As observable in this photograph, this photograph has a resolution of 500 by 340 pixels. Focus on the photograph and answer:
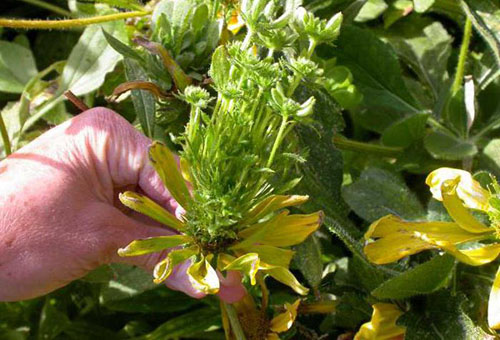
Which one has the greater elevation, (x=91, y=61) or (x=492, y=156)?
(x=91, y=61)

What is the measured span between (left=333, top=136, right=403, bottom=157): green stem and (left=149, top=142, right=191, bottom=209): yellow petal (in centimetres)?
37

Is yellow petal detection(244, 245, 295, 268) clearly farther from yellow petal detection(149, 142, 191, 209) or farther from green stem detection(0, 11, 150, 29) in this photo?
green stem detection(0, 11, 150, 29)

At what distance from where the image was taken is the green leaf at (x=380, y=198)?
97 cm

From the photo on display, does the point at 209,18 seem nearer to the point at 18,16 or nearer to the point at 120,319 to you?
the point at 120,319

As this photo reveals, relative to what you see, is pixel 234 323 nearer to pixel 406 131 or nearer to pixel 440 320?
pixel 440 320

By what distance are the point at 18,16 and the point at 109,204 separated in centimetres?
75

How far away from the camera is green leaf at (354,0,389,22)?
1.21 m

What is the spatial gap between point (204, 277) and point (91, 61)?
0.53 metres

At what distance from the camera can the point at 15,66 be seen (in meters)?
1.26

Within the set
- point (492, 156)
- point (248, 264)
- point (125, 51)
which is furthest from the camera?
point (492, 156)

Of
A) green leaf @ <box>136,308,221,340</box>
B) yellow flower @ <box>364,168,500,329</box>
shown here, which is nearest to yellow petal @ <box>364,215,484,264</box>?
yellow flower @ <box>364,168,500,329</box>

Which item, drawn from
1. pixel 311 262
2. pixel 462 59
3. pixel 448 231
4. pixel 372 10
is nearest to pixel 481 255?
pixel 448 231

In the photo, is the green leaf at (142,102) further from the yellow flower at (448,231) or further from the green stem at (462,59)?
the green stem at (462,59)

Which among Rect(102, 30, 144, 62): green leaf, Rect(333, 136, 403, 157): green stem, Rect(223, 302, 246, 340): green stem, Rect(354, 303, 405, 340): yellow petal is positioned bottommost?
Rect(354, 303, 405, 340): yellow petal
